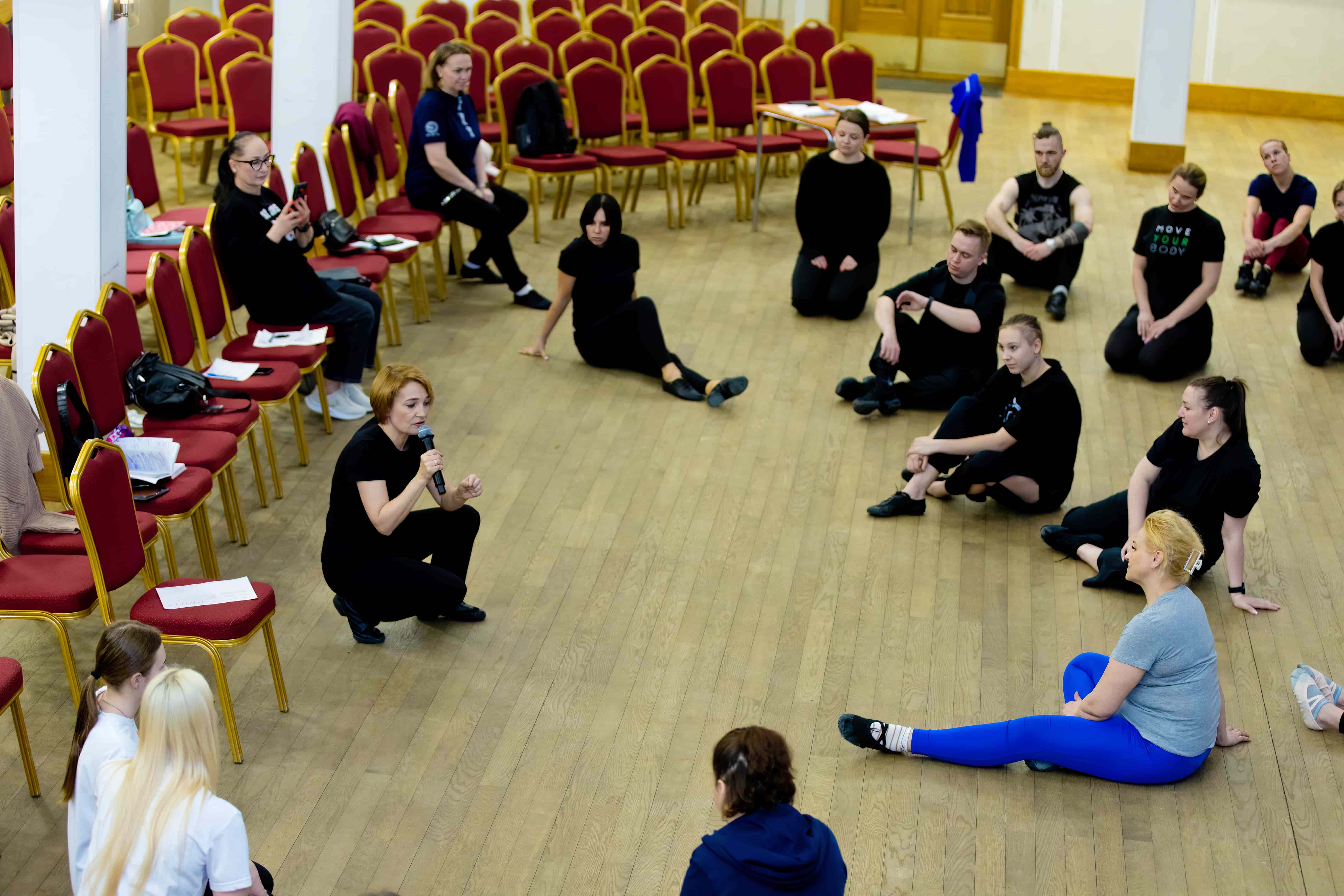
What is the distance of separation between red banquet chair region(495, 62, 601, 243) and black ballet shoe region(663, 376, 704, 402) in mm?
2547

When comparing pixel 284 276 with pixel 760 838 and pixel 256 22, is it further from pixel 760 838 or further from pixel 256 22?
pixel 256 22

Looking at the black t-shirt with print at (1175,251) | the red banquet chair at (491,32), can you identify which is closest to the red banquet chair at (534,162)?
the red banquet chair at (491,32)

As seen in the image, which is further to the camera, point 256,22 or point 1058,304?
point 256,22

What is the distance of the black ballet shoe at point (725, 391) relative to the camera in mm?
6570

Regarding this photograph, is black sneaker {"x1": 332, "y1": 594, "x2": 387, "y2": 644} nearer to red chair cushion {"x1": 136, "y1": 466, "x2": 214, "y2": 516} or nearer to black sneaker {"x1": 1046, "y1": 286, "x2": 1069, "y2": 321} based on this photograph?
red chair cushion {"x1": 136, "y1": 466, "x2": 214, "y2": 516}

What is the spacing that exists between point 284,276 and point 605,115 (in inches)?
159

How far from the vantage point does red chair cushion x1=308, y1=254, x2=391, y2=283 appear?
22.4 ft

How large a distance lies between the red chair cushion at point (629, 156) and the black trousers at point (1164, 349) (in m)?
3.52

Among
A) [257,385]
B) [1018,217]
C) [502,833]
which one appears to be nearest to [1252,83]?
[1018,217]

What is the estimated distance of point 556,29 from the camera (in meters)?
11.0

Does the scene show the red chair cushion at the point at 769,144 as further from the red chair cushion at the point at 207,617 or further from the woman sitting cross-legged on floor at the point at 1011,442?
the red chair cushion at the point at 207,617

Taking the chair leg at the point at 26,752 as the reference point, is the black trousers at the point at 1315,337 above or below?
above

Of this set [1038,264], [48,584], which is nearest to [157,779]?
[48,584]

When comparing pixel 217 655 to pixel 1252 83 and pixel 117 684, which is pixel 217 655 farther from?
pixel 1252 83
